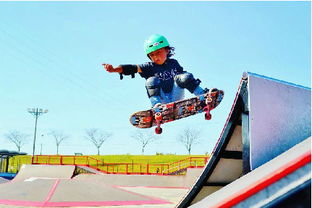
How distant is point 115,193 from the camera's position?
12.5 m

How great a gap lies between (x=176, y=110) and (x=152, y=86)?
1647 millimetres

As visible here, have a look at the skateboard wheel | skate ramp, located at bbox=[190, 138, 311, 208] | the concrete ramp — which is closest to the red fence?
the concrete ramp

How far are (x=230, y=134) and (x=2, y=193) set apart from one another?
1064cm

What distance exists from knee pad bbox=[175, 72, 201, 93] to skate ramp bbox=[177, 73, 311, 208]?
11.0 meters

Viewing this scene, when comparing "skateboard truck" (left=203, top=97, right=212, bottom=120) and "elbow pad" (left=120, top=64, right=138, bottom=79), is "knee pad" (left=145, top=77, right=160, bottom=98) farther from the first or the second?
"skateboard truck" (left=203, top=97, right=212, bottom=120)

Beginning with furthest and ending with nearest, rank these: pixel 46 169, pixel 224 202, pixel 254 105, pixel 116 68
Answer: pixel 46 169
pixel 116 68
pixel 254 105
pixel 224 202

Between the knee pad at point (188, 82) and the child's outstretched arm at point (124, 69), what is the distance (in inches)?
81.2

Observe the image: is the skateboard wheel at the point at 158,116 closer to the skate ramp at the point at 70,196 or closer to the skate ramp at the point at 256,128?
the skate ramp at the point at 70,196

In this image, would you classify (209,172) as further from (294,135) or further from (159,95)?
(159,95)

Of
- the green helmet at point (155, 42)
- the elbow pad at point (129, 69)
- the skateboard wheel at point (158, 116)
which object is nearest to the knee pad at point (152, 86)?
the elbow pad at point (129, 69)

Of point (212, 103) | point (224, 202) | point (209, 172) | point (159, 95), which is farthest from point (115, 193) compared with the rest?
point (224, 202)

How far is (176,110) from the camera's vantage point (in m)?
15.3

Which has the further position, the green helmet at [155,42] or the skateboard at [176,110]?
the green helmet at [155,42]

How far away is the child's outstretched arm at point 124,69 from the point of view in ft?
48.4
